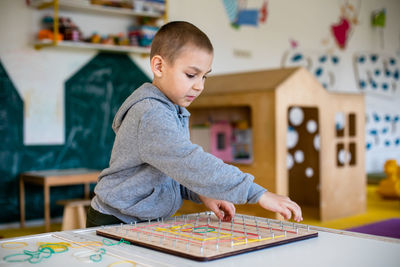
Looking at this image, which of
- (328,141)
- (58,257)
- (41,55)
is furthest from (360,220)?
(58,257)

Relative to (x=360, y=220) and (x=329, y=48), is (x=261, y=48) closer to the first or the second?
(x=329, y=48)

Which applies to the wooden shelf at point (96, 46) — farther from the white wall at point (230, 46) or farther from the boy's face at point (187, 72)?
the boy's face at point (187, 72)

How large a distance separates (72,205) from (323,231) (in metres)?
2.27

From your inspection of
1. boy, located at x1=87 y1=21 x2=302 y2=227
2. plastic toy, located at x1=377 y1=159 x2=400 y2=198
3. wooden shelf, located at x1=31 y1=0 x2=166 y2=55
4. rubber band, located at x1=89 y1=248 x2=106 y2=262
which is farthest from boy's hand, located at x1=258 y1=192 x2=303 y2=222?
plastic toy, located at x1=377 y1=159 x2=400 y2=198

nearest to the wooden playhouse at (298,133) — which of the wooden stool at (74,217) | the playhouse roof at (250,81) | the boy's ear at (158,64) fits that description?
the playhouse roof at (250,81)

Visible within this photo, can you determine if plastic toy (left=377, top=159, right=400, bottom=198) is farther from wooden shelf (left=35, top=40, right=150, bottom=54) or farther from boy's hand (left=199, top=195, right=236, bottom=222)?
boy's hand (left=199, top=195, right=236, bottom=222)

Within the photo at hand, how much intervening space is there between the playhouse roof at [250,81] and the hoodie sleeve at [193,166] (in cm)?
206

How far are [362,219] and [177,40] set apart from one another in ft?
9.42

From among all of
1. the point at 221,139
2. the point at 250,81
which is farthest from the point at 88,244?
the point at 221,139

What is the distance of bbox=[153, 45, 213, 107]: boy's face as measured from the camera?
3.50ft

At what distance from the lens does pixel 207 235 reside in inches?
36.0

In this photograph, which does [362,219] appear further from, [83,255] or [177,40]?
[83,255]

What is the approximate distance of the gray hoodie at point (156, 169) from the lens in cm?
92

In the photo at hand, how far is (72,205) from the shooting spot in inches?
118
